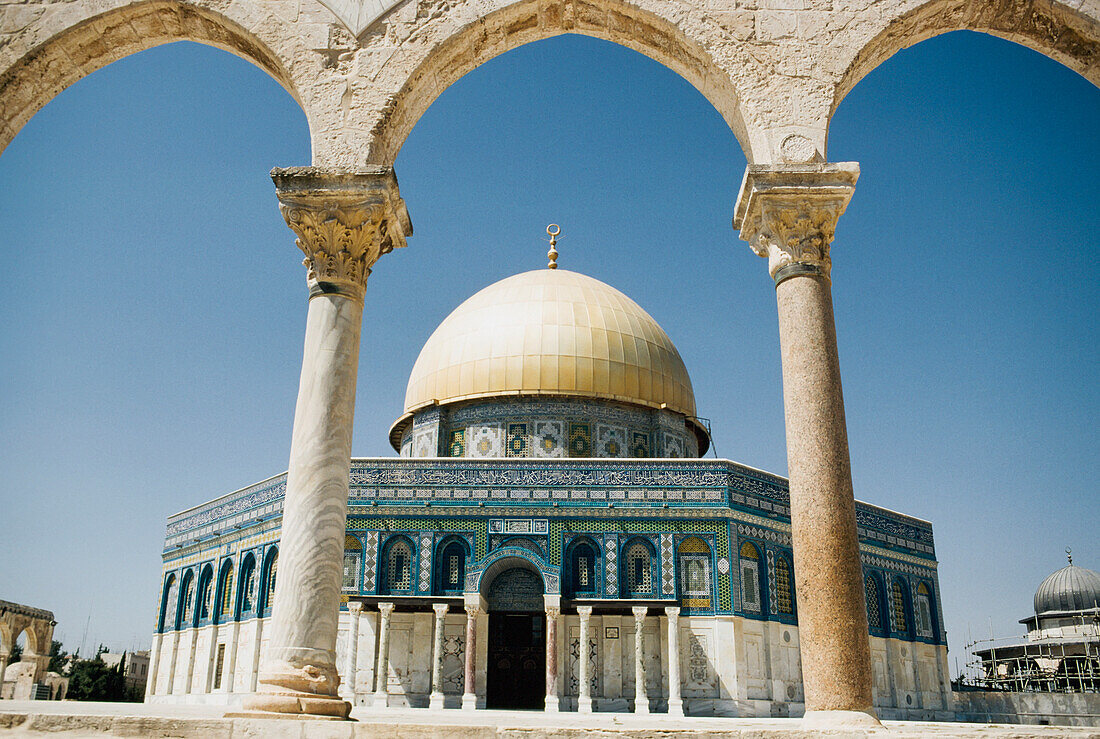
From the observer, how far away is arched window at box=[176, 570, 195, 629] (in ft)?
76.6

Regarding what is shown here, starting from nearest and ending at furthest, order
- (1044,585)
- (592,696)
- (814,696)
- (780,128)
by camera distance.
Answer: (814,696), (780,128), (592,696), (1044,585)

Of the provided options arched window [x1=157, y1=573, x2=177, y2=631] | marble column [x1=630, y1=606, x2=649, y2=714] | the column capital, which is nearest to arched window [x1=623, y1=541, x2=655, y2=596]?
marble column [x1=630, y1=606, x2=649, y2=714]

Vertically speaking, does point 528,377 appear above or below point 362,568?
above

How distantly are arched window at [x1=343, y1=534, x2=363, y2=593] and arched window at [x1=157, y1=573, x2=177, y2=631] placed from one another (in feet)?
24.9

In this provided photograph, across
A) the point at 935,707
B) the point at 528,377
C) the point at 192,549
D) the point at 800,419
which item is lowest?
the point at 935,707

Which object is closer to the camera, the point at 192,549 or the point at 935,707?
the point at 935,707

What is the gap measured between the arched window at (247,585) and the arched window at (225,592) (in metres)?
0.43

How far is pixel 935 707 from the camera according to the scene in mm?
22234

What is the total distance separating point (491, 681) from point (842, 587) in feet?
47.7

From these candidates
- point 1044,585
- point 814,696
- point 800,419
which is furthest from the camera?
point 1044,585

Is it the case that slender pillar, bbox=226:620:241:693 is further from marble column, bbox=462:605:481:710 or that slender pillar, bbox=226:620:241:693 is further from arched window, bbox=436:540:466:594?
Answer: marble column, bbox=462:605:481:710

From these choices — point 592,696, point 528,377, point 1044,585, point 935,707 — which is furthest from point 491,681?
point 1044,585

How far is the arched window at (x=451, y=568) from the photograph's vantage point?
1898 centimetres

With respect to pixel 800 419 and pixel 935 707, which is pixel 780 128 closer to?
pixel 800 419
